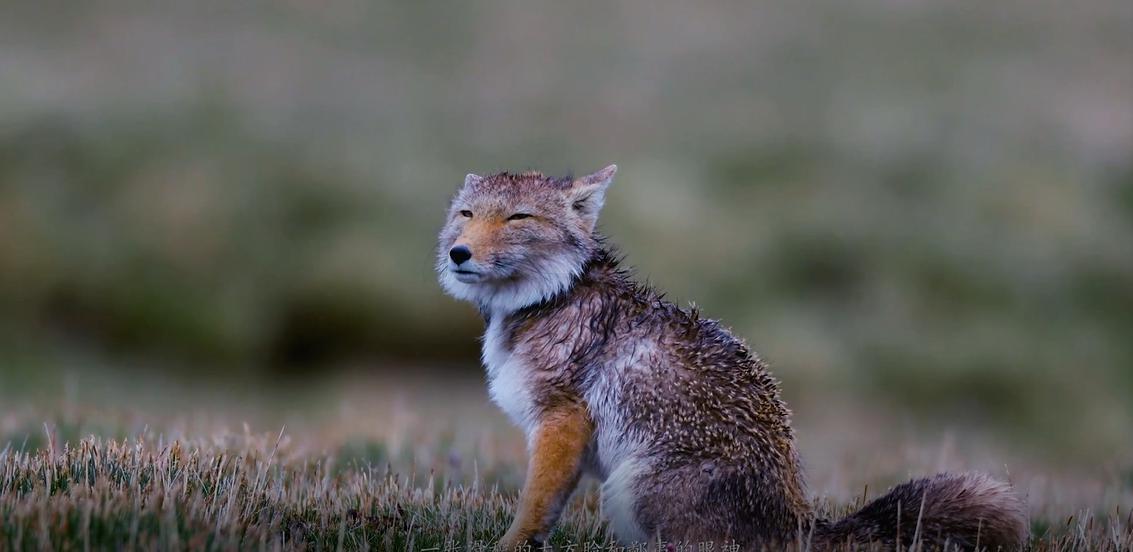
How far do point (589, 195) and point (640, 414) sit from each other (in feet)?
4.86

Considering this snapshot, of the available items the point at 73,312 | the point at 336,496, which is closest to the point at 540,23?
the point at 73,312

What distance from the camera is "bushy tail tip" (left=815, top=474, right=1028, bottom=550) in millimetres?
6402

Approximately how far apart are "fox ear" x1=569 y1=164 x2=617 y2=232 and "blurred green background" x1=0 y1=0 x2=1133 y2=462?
12344 millimetres

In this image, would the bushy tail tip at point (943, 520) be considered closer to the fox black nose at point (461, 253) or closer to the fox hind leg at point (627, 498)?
the fox hind leg at point (627, 498)

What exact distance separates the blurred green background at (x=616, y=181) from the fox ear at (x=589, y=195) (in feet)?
40.5

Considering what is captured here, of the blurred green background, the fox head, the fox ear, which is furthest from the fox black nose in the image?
the blurred green background

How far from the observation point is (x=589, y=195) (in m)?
7.36

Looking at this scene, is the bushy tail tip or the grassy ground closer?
the grassy ground

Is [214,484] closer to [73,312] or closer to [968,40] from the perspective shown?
[73,312]

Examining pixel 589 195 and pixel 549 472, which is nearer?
pixel 549 472

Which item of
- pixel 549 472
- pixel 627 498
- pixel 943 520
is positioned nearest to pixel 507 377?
pixel 549 472

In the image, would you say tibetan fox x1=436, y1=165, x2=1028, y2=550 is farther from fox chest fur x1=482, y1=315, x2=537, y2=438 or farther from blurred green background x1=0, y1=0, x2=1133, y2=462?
blurred green background x1=0, y1=0, x2=1133, y2=462

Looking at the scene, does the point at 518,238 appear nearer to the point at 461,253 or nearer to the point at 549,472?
the point at 461,253

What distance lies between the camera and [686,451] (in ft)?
21.0
